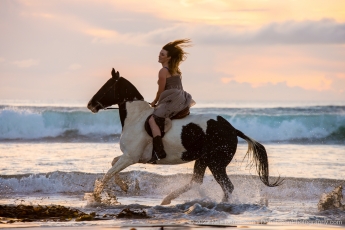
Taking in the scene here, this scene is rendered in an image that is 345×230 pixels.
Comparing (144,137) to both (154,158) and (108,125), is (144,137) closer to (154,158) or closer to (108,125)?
(154,158)

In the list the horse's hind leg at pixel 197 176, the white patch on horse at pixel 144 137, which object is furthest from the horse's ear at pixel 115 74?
the horse's hind leg at pixel 197 176

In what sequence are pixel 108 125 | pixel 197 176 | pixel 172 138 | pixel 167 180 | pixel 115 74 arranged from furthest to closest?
pixel 108 125 < pixel 167 180 < pixel 197 176 < pixel 115 74 < pixel 172 138

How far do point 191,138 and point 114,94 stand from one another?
56.4 inches

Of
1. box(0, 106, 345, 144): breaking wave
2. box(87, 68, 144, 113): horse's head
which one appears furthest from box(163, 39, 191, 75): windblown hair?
box(0, 106, 345, 144): breaking wave

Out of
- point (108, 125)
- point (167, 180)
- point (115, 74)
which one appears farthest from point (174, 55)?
point (108, 125)

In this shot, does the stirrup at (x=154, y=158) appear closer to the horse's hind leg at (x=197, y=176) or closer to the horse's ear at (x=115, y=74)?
the horse's hind leg at (x=197, y=176)

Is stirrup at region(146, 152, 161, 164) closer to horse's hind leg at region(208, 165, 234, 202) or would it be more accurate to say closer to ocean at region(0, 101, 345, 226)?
ocean at region(0, 101, 345, 226)

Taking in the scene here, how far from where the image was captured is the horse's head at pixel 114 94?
36.3 feet

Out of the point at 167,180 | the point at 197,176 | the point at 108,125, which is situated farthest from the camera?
the point at 108,125

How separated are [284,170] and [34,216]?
26.2 ft

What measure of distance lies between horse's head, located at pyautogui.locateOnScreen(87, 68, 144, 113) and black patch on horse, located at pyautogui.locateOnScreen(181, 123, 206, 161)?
0.96 meters

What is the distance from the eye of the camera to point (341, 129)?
3244 centimetres

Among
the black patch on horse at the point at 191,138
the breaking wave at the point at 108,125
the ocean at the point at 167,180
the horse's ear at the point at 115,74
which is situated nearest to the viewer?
the ocean at the point at 167,180

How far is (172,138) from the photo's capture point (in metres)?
10.8
